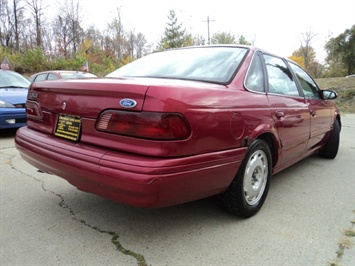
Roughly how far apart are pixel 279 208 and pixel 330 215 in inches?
17.1

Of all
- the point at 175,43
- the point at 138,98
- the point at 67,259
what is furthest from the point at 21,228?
the point at 175,43

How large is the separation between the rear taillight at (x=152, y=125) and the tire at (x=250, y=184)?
745 millimetres

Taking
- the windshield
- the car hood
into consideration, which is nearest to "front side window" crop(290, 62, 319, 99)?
the car hood

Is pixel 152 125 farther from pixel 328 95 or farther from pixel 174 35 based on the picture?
pixel 174 35

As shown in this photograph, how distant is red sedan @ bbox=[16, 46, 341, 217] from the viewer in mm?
1758

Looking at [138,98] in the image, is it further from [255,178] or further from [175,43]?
[175,43]

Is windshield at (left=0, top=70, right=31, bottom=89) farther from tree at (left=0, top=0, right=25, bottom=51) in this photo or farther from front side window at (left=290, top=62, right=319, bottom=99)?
tree at (left=0, top=0, right=25, bottom=51)

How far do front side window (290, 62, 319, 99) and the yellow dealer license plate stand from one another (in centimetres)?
261

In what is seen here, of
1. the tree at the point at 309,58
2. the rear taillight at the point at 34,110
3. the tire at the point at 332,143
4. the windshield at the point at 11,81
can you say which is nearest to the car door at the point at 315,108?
the tire at the point at 332,143

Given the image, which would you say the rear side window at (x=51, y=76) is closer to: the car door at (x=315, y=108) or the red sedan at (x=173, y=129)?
the red sedan at (x=173, y=129)

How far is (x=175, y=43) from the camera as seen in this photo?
3612cm

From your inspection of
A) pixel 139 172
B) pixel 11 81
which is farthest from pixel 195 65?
pixel 11 81

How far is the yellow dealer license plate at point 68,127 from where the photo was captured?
212cm

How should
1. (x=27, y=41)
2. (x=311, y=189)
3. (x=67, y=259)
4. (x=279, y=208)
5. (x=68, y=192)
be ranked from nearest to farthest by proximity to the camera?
(x=67, y=259)
(x=279, y=208)
(x=68, y=192)
(x=311, y=189)
(x=27, y=41)
